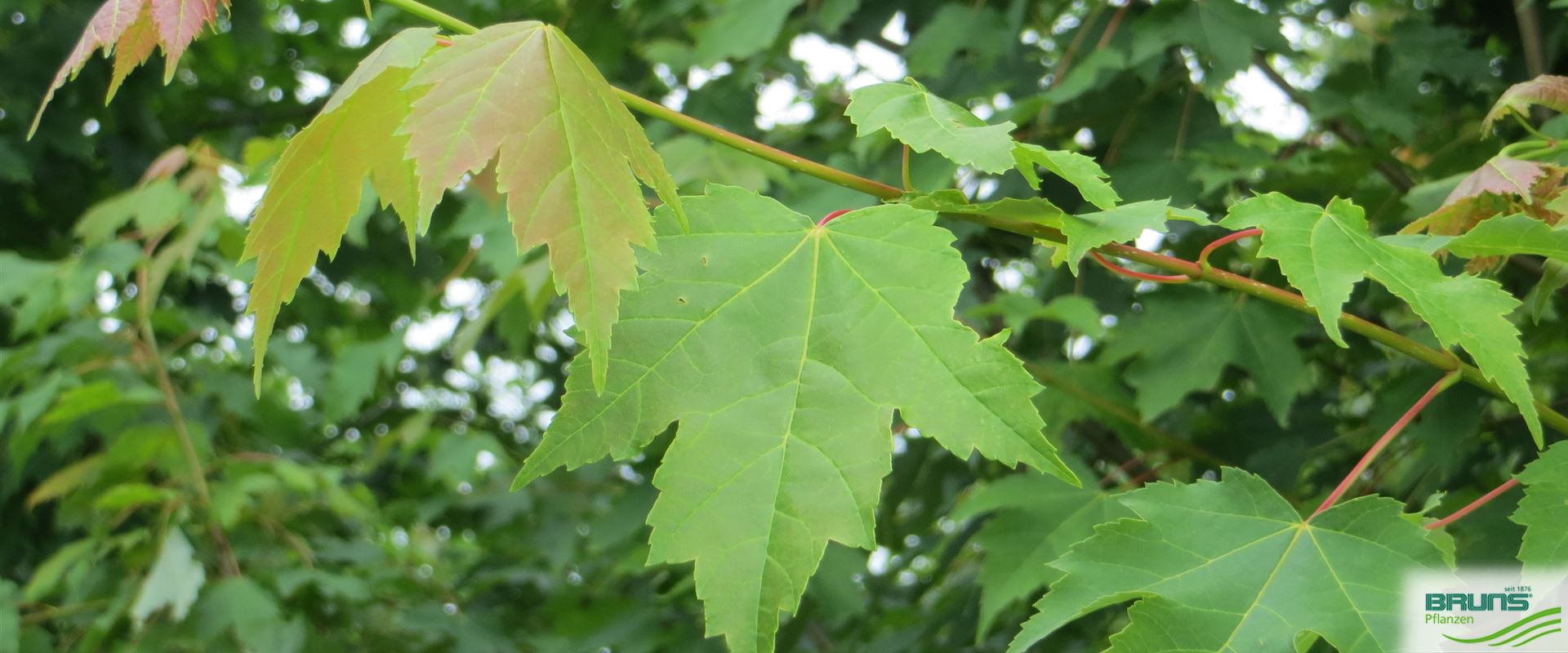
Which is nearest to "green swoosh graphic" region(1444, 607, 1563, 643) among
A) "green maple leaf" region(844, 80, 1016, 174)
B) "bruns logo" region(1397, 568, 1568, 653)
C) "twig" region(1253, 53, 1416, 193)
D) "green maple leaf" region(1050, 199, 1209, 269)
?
"bruns logo" region(1397, 568, 1568, 653)

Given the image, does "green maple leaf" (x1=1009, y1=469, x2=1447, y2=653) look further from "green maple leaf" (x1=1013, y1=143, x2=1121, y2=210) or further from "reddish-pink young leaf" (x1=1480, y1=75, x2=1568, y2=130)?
"reddish-pink young leaf" (x1=1480, y1=75, x2=1568, y2=130)

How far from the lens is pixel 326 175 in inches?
29.1

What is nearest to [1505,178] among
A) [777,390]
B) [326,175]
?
[777,390]

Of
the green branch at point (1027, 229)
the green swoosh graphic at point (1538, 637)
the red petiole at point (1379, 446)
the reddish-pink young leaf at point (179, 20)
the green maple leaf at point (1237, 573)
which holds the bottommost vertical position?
the green swoosh graphic at point (1538, 637)

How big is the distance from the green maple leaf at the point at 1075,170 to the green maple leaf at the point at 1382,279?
0.09m

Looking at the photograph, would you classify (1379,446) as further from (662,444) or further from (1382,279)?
(662,444)

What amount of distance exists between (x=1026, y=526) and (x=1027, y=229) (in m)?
0.73

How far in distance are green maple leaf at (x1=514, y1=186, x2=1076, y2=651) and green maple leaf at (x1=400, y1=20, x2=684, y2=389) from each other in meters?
0.06

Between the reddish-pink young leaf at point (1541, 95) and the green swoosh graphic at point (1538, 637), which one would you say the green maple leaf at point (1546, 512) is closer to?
the green swoosh graphic at point (1538, 637)

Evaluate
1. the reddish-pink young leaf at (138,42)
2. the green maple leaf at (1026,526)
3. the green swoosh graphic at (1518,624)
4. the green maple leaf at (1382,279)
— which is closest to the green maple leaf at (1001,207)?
the green maple leaf at (1382,279)

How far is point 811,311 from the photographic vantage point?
2.44 ft

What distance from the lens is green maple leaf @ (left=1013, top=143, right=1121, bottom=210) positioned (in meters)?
0.79

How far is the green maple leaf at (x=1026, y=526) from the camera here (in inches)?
55.7

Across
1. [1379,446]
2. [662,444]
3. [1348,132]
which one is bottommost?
[662,444]
